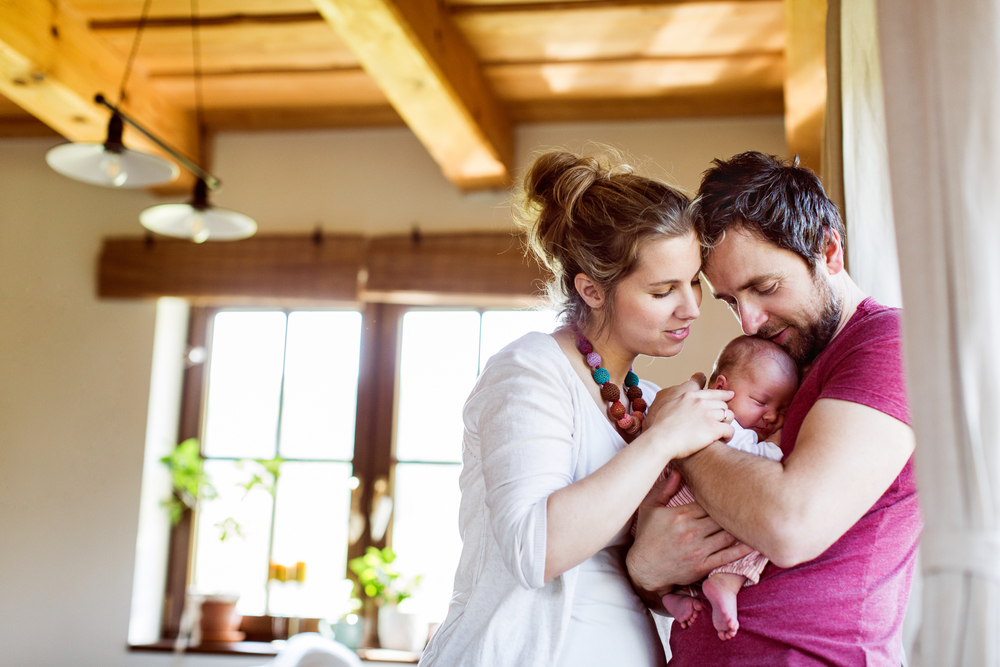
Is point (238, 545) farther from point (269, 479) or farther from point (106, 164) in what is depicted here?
point (106, 164)

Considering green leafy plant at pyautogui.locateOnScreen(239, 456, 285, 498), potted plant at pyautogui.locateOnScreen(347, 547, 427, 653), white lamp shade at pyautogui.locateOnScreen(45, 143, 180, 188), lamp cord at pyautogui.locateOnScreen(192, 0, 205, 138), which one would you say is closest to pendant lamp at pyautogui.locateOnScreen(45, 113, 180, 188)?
white lamp shade at pyautogui.locateOnScreen(45, 143, 180, 188)

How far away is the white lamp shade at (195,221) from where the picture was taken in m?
3.00

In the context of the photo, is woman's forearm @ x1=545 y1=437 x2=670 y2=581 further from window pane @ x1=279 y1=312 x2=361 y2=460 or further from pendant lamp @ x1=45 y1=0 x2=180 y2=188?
window pane @ x1=279 y1=312 x2=361 y2=460

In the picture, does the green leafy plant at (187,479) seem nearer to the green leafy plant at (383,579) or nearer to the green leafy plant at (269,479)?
the green leafy plant at (269,479)

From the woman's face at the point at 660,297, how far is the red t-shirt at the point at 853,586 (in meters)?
0.32

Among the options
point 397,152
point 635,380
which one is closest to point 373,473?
point 397,152

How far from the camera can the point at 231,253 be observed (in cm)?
403

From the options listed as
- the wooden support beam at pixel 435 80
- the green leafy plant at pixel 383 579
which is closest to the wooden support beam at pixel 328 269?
the wooden support beam at pixel 435 80

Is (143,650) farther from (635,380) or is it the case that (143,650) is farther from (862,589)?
(862,589)

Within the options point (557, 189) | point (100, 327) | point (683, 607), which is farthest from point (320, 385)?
point (683, 607)

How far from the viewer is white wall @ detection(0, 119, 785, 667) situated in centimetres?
394

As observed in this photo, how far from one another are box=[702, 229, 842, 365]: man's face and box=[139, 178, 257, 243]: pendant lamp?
2.09 metres

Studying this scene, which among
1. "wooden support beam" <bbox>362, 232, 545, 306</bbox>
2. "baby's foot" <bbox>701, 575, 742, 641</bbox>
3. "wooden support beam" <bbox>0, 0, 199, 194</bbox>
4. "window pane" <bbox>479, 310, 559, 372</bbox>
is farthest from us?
"window pane" <bbox>479, 310, 559, 372</bbox>

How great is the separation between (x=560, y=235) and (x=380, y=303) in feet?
8.73
